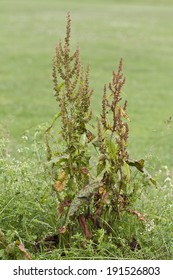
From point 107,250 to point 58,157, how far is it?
0.66 metres

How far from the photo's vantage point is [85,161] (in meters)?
4.79

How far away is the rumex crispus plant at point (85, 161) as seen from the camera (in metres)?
4.71

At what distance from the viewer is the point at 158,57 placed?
1994cm

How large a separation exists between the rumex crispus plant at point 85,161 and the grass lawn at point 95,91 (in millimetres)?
158

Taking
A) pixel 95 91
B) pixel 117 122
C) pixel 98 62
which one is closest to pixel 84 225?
pixel 117 122

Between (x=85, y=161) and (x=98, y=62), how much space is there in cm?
1393

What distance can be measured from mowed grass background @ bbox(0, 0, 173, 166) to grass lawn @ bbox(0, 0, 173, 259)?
0.02m

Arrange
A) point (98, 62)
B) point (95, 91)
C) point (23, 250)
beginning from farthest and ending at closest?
point (98, 62) < point (95, 91) < point (23, 250)

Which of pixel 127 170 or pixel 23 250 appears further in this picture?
pixel 127 170

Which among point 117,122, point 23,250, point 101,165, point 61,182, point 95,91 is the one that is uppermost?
point 95,91

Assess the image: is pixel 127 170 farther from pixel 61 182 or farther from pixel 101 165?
Answer: pixel 61 182

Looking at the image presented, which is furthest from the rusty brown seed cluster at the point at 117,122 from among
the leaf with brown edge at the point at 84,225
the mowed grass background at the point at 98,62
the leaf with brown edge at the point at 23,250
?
the leaf with brown edge at the point at 23,250
